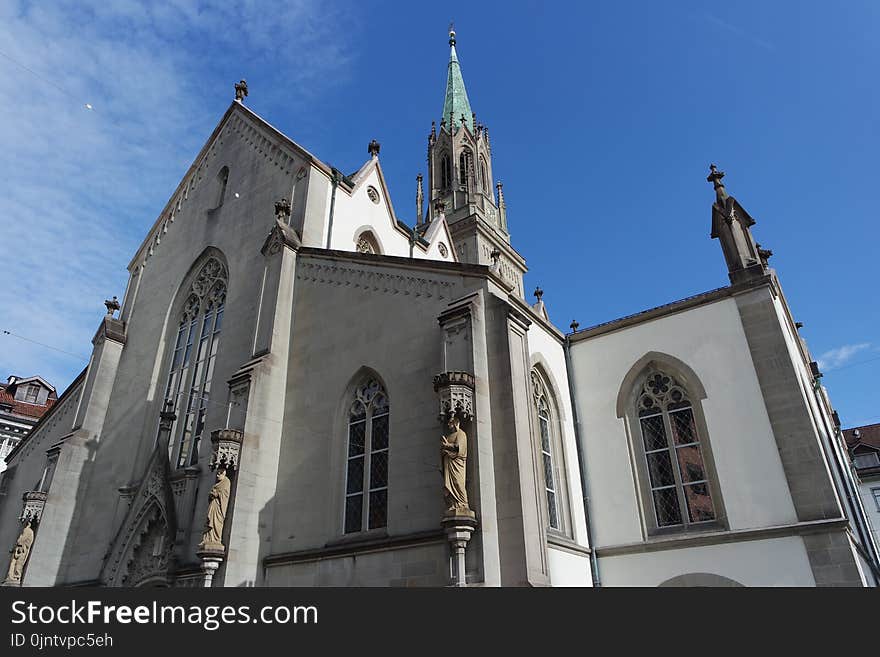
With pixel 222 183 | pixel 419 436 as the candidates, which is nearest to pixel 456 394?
pixel 419 436

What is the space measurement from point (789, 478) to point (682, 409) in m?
2.69

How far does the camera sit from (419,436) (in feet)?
37.8

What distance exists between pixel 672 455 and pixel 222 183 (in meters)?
16.7

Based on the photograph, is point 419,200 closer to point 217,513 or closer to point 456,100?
point 456,100

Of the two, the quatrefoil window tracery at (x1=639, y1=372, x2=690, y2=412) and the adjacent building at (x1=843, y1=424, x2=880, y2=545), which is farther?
the adjacent building at (x1=843, y1=424, x2=880, y2=545)

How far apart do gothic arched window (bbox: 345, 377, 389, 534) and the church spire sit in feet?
101

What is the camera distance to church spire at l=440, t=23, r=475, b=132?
1612 inches

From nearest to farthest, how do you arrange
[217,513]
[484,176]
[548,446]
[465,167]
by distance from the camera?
[217,513], [548,446], [465,167], [484,176]

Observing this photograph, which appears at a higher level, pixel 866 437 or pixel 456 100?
pixel 456 100

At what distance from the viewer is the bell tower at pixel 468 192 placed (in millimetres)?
34312

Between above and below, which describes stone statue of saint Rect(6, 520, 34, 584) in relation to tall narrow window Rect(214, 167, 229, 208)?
below

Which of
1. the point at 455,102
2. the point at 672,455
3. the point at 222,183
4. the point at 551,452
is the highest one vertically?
the point at 455,102

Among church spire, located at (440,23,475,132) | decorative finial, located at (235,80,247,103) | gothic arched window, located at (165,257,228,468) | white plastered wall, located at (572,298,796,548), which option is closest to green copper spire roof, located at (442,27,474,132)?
church spire, located at (440,23,475,132)

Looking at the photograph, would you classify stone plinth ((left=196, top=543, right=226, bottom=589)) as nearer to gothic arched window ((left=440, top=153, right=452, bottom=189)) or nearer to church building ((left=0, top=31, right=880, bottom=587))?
church building ((left=0, top=31, right=880, bottom=587))
